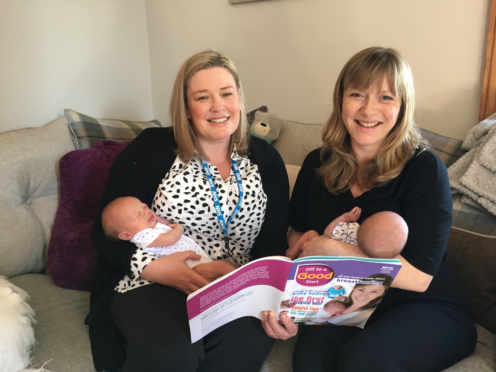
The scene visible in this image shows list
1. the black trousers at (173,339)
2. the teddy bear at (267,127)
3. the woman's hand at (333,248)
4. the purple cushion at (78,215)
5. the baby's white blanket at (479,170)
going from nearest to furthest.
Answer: the black trousers at (173,339)
the woman's hand at (333,248)
the baby's white blanket at (479,170)
the purple cushion at (78,215)
the teddy bear at (267,127)

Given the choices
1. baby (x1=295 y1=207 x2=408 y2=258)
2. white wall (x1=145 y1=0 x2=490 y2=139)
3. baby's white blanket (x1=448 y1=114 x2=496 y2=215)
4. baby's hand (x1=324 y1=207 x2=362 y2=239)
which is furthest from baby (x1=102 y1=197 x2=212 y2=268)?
white wall (x1=145 y1=0 x2=490 y2=139)

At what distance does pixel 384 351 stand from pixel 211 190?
0.72 m

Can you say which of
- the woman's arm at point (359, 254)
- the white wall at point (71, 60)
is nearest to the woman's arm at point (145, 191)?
the woman's arm at point (359, 254)

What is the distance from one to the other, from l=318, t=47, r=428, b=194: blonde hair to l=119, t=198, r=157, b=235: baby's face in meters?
0.62

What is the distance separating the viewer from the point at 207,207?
53.2 inches

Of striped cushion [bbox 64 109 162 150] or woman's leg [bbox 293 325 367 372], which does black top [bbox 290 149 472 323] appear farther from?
striped cushion [bbox 64 109 162 150]

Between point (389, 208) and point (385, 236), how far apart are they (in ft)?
0.53

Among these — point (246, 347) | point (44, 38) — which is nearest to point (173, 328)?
point (246, 347)

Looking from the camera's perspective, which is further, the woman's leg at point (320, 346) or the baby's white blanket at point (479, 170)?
the baby's white blanket at point (479, 170)

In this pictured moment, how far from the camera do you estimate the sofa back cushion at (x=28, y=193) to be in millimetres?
1566

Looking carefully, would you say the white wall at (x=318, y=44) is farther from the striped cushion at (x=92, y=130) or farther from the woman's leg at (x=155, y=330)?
the woman's leg at (x=155, y=330)

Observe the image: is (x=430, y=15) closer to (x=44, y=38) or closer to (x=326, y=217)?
(x=326, y=217)

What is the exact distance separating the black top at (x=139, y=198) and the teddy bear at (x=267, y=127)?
17.9 inches

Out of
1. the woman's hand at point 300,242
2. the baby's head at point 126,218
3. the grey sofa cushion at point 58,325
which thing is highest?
the baby's head at point 126,218
